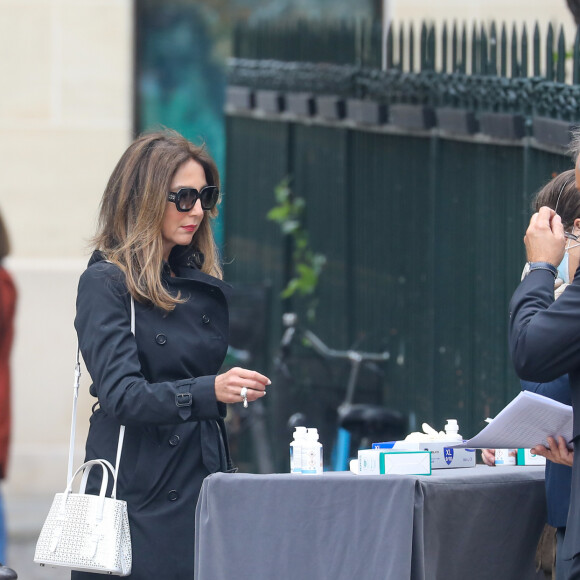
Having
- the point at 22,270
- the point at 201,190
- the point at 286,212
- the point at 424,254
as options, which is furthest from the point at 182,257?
the point at 22,270

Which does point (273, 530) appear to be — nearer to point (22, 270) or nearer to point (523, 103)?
point (523, 103)

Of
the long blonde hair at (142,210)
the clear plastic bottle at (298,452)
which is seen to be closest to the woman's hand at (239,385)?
the clear plastic bottle at (298,452)

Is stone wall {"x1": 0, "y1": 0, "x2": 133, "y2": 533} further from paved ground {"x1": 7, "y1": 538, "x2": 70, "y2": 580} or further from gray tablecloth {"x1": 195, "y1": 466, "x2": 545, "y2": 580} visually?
gray tablecloth {"x1": 195, "y1": 466, "x2": 545, "y2": 580}

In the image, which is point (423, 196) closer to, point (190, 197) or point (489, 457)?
point (489, 457)

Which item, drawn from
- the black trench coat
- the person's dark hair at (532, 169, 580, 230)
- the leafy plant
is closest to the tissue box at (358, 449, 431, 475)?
the black trench coat

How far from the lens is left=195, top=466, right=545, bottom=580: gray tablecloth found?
381cm

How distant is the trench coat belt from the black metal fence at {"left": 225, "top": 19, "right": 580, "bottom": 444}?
1.59 m

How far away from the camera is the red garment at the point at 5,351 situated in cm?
680

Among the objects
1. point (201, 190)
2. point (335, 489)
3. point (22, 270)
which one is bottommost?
point (22, 270)

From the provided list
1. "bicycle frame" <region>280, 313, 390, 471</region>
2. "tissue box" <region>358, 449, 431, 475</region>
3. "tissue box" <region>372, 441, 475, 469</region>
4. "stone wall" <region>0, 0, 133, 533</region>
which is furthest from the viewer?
"stone wall" <region>0, 0, 133, 533</region>

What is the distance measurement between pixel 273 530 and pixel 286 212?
528 centimetres

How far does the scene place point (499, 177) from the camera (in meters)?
5.89

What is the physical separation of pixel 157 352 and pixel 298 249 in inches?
195

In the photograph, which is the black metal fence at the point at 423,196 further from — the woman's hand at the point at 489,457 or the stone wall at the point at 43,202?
the stone wall at the point at 43,202
